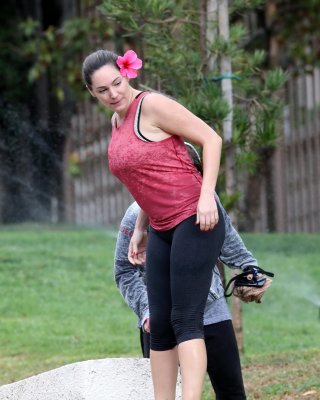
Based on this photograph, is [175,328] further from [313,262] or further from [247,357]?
[313,262]

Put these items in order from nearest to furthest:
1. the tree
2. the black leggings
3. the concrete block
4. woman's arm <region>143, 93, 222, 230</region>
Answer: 1. woman's arm <region>143, 93, 222, 230</region>
2. the black leggings
3. the concrete block
4. the tree

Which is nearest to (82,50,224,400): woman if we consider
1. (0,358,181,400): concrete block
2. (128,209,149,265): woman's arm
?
(128,209,149,265): woman's arm

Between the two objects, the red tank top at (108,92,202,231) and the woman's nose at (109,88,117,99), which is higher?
the woman's nose at (109,88,117,99)

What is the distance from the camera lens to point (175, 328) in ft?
14.5

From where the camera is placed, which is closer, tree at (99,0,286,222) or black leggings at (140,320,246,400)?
black leggings at (140,320,246,400)

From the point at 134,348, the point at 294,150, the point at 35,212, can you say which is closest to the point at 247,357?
the point at 134,348

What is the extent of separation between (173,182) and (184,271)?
34cm

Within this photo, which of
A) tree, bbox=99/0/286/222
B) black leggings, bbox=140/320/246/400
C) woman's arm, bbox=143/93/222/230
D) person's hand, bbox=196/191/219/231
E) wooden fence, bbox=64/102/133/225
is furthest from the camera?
wooden fence, bbox=64/102/133/225

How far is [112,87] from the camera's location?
4.43 m

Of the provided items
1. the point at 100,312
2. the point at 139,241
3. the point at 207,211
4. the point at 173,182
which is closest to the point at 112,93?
the point at 173,182

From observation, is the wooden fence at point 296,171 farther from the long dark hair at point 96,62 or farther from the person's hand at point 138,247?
the long dark hair at point 96,62

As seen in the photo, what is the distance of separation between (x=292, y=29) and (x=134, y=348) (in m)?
8.28

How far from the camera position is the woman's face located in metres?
4.42

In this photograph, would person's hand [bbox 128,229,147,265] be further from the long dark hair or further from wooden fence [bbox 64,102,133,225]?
wooden fence [bbox 64,102,133,225]
